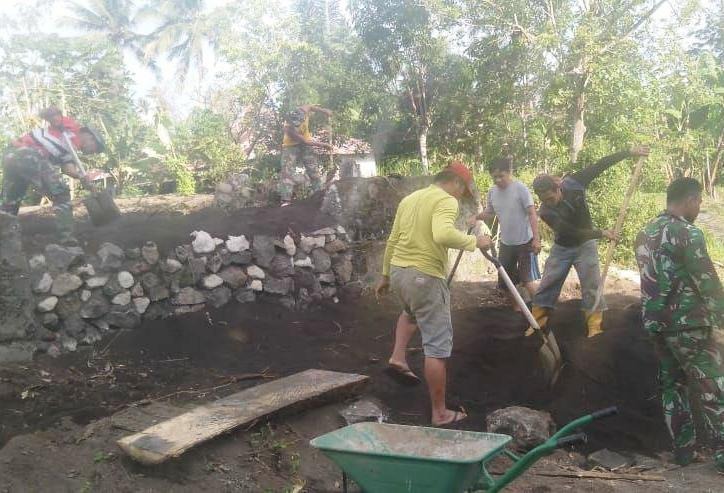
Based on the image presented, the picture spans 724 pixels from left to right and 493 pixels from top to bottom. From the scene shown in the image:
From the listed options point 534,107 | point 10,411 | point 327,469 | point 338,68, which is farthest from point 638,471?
point 338,68

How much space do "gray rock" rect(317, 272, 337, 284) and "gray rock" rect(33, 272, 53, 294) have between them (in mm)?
2705

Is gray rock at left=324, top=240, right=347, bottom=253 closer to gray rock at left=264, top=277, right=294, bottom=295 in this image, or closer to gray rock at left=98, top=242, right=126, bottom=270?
gray rock at left=264, top=277, right=294, bottom=295

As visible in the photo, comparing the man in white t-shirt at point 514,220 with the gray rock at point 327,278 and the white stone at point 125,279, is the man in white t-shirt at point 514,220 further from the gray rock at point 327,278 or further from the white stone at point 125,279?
the white stone at point 125,279

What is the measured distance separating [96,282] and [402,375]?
2657mm

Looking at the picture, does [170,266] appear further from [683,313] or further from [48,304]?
[683,313]

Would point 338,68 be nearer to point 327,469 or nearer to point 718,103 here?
point 718,103

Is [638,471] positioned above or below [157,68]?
below

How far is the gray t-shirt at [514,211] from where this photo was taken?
5.50 meters

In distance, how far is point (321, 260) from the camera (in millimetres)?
6465

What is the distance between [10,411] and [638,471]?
3.60 m

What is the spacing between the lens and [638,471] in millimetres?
3283

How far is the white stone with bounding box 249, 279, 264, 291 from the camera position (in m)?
5.77

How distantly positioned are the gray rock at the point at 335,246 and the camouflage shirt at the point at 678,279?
387 centimetres

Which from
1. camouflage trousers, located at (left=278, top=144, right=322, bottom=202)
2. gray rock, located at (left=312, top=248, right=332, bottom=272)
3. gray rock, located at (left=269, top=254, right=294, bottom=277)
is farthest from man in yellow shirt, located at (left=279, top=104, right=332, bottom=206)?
gray rock, located at (left=269, top=254, right=294, bottom=277)
